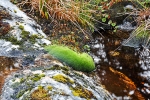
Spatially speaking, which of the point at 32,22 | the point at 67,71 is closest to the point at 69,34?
the point at 32,22

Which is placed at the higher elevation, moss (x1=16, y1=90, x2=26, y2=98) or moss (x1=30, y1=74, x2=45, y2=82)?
moss (x1=30, y1=74, x2=45, y2=82)

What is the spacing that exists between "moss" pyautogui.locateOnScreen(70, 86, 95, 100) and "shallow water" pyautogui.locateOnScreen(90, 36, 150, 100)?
3.73 ft

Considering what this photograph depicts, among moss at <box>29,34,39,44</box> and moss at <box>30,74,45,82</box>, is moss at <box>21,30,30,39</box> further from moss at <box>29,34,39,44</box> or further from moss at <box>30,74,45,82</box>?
moss at <box>30,74,45,82</box>

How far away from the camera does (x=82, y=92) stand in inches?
121

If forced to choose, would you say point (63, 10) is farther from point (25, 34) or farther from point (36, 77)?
point (36, 77)

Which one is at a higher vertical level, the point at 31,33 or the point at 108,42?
the point at 31,33

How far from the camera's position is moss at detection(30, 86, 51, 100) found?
2.71 metres

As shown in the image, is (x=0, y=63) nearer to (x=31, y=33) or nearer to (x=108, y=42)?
(x=31, y=33)

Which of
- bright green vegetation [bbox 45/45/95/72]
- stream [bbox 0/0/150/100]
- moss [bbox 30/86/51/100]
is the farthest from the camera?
bright green vegetation [bbox 45/45/95/72]

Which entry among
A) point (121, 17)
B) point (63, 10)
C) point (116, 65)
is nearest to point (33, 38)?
point (63, 10)

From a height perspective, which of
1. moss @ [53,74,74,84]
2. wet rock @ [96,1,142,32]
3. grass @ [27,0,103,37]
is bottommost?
wet rock @ [96,1,142,32]

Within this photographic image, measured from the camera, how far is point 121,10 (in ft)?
25.1

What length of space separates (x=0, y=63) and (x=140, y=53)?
312 centimetres

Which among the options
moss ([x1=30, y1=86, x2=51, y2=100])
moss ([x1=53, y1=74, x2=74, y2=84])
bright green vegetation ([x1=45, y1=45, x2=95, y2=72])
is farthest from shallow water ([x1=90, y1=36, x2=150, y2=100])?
moss ([x1=30, y1=86, x2=51, y2=100])
